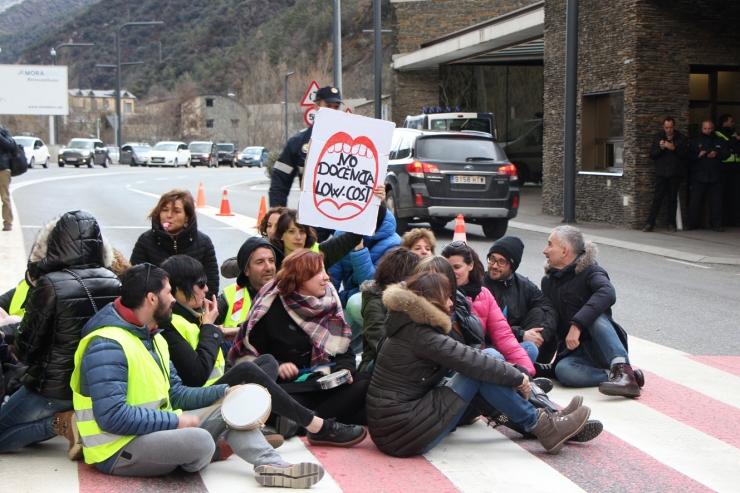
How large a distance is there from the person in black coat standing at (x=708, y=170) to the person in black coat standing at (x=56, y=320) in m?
14.1

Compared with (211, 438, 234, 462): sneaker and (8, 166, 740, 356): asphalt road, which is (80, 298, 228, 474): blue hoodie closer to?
(211, 438, 234, 462): sneaker

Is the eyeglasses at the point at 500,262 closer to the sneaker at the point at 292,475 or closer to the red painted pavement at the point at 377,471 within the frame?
the red painted pavement at the point at 377,471

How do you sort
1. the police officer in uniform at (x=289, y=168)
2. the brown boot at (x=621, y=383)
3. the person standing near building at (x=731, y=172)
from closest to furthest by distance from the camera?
the brown boot at (x=621, y=383), the police officer in uniform at (x=289, y=168), the person standing near building at (x=731, y=172)

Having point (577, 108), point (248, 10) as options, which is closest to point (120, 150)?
point (577, 108)

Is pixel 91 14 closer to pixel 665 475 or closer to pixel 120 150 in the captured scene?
pixel 120 150

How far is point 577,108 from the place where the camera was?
66.6 feet

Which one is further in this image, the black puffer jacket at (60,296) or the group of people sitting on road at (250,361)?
the black puffer jacket at (60,296)

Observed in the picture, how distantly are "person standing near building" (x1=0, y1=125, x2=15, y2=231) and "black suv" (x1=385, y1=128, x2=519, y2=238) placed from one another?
626 centimetres

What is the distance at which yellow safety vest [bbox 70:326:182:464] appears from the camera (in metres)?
4.57

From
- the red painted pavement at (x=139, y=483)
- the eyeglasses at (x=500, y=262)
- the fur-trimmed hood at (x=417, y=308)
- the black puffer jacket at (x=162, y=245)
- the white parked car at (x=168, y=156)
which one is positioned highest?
the white parked car at (x=168, y=156)

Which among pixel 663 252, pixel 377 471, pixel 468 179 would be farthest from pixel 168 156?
pixel 377 471

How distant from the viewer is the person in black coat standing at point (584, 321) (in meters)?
6.60

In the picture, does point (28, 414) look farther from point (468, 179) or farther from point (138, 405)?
point (468, 179)

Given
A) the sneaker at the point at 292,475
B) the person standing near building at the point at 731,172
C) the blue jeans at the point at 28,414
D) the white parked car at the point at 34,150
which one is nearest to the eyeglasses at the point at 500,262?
the sneaker at the point at 292,475
